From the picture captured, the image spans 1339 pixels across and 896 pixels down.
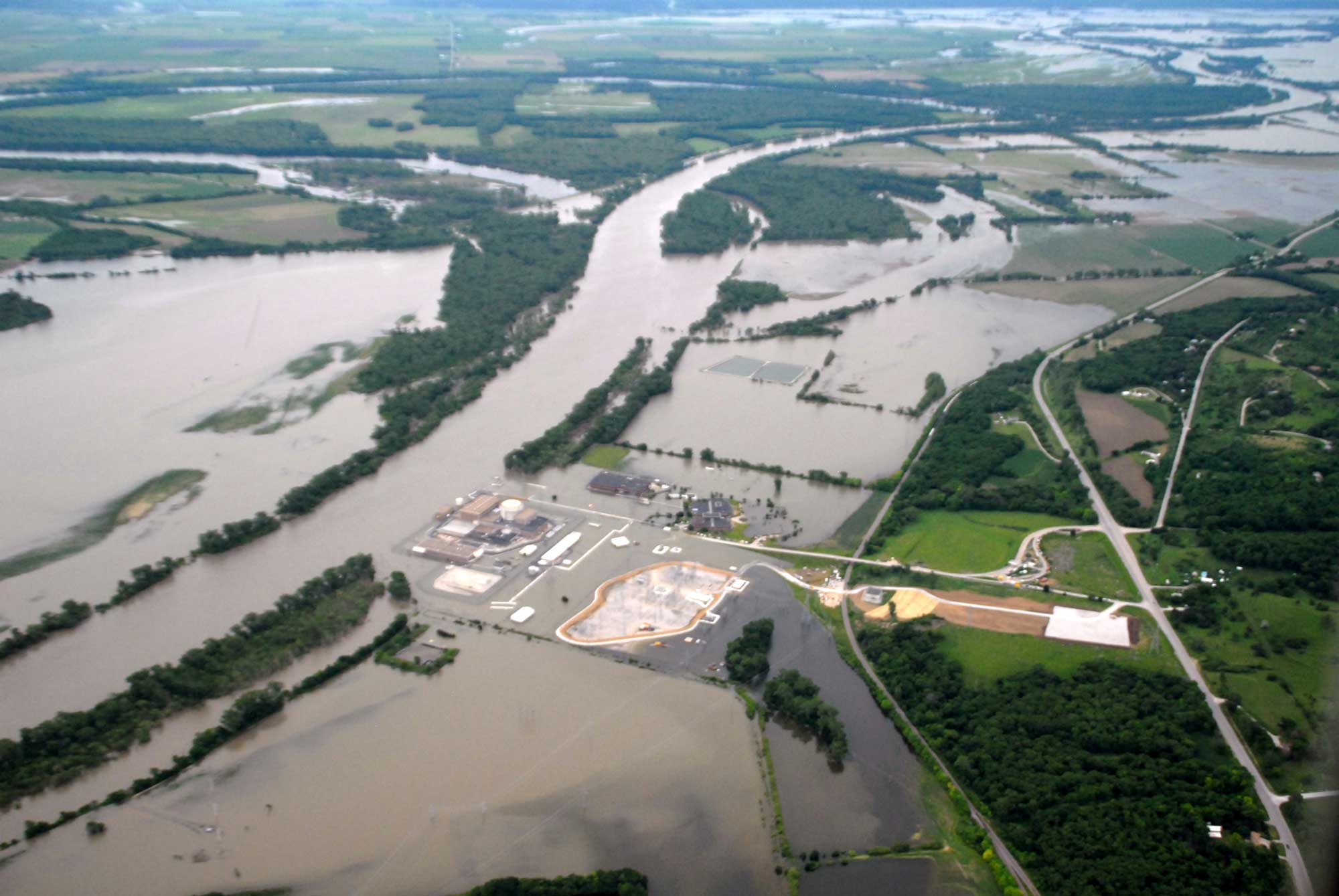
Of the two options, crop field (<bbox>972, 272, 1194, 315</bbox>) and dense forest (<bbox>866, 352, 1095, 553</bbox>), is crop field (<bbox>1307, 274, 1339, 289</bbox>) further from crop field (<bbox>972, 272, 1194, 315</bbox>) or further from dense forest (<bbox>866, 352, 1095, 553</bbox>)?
dense forest (<bbox>866, 352, 1095, 553</bbox>)

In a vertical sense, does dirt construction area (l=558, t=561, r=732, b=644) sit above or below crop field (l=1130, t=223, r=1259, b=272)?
below

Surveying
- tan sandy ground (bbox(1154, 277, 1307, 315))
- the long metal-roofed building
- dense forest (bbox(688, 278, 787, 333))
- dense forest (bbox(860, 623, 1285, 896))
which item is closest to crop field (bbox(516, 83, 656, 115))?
dense forest (bbox(688, 278, 787, 333))

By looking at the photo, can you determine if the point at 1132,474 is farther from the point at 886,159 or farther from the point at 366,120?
the point at 366,120

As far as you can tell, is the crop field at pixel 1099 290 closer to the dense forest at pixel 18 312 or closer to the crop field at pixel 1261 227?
the crop field at pixel 1261 227

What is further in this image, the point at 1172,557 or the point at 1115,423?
the point at 1115,423

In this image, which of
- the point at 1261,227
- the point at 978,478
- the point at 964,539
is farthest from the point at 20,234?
the point at 1261,227

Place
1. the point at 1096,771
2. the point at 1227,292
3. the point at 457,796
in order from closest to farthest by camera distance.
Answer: the point at 1096,771 < the point at 457,796 < the point at 1227,292

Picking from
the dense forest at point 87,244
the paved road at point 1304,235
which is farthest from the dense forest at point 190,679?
the paved road at point 1304,235
